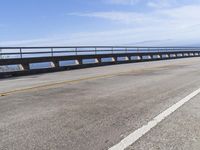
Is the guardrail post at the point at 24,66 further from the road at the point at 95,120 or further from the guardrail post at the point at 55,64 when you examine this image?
the road at the point at 95,120

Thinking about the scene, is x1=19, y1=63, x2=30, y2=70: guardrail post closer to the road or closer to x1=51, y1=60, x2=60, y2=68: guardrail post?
x1=51, y1=60, x2=60, y2=68: guardrail post

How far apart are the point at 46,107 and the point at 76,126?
2.36m

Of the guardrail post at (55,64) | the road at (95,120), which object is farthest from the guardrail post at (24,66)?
the road at (95,120)

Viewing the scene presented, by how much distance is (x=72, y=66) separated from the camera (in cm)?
2928

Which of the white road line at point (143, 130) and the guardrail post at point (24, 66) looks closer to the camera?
the white road line at point (143, 130)

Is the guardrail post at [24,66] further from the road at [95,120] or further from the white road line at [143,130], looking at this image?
the white road line at [143,130]

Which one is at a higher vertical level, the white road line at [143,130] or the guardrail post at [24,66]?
the guardrail post at [24,66]

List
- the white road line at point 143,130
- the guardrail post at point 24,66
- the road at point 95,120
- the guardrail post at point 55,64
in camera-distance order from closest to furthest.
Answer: the white road line at point 143,130 < the road at point 95,120 < the guardrail post at point 24,66 < the guardrail post at point 55,64

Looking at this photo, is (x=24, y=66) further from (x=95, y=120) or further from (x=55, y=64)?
(x=95, y=120)

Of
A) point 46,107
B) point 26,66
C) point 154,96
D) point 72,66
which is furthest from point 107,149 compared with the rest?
point 72,66

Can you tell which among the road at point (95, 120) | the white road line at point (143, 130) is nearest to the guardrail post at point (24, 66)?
the road at point (95, 120)

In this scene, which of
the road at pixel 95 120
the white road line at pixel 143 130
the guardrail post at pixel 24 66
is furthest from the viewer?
the guardrail post at pixel 24 66

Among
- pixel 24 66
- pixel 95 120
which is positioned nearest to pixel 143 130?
pixel 95 120

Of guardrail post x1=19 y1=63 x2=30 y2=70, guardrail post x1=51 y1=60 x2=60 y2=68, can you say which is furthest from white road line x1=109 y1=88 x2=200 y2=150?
guardrail post x1=51 y1=60 x2=60 y2=68
